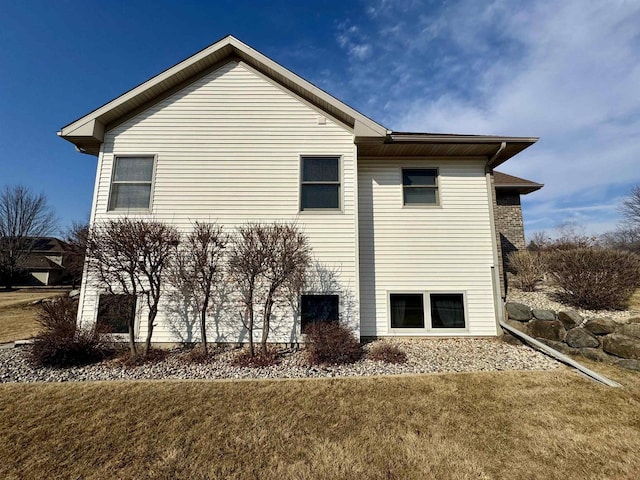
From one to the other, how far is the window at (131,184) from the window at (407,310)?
6.98m

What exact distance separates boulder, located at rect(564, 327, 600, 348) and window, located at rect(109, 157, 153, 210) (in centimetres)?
1030

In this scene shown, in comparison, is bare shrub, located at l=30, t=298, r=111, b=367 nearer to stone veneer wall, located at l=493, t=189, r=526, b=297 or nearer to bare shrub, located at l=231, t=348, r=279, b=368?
bare shrub, located at l=231, t=348, r=279, b=368

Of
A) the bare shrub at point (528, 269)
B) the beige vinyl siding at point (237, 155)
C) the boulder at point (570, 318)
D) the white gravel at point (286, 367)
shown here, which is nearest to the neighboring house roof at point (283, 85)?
the beige vinyl siding at point (237, 155)

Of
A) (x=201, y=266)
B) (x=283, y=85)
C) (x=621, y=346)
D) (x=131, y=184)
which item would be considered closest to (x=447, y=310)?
(x=621, y=346)

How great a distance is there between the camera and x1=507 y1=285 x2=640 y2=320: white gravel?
20.7 ft

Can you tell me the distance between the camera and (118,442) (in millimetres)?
3324

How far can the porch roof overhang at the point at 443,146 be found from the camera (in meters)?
7.53

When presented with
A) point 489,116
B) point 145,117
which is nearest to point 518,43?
point 489,116

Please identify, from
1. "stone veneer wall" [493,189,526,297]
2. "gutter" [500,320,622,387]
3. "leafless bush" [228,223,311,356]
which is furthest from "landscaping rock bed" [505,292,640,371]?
"leafless bush" [228,223,311,356]

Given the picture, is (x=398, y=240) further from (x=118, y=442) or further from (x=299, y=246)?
(x=118, y=442)

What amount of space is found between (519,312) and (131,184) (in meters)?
10.4

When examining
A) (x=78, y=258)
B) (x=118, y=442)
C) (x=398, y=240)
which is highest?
(x=398, y=240)

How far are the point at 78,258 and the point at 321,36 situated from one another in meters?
11.1

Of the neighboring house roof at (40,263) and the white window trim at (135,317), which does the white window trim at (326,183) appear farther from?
the neighboring house roof at (40,263)
